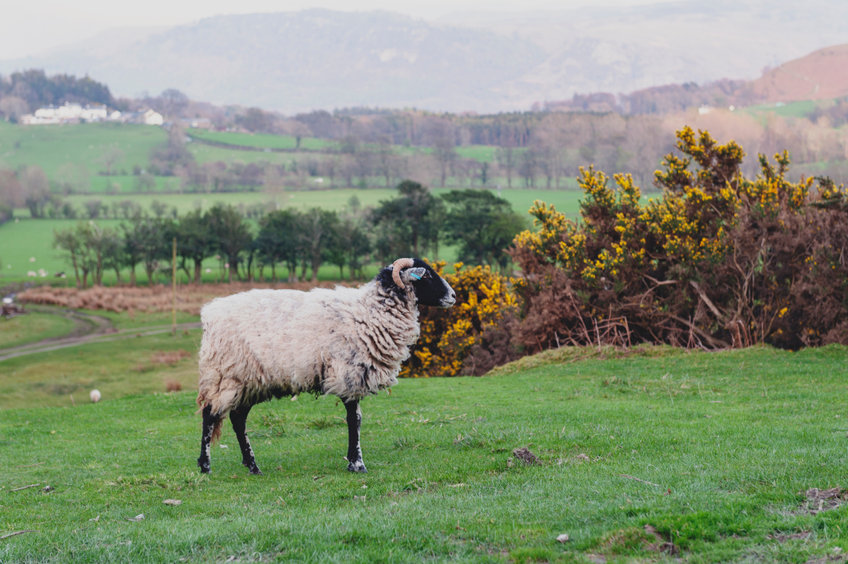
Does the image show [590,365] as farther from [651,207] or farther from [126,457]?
[126,457]

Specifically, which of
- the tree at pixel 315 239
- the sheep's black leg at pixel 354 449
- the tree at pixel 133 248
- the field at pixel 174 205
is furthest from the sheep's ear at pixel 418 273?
the tree at pixel 133 248

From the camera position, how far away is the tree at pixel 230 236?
99375 millimetres

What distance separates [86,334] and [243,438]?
200ft

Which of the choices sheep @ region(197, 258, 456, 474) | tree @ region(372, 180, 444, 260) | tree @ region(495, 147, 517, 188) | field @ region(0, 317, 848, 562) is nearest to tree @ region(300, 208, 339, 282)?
tree @ region(372, 180, 444, 260)

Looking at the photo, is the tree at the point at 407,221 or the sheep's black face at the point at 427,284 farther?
the tree at the point at 407,221

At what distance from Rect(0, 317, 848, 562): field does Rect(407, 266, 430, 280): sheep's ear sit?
2.65 metres

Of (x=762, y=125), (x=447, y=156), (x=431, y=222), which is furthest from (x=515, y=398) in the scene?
(x=447, y=156)

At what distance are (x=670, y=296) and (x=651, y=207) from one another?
2.99 m

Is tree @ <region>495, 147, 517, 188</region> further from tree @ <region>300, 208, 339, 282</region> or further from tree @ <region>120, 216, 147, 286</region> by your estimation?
tree @ <region>120, 216, 147, 286</region>

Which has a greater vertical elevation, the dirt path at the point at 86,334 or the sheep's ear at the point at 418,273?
the sheep's ear at the point at 418,273

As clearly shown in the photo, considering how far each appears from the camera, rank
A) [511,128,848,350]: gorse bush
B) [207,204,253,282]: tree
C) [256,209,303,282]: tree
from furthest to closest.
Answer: [207,204,253,282]: tree → [256,209,303,282]: tree → [511,128,848,350]: gorse bush

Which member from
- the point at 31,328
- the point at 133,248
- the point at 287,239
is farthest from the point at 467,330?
the point at 133,248

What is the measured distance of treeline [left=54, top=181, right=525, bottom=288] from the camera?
320 ft

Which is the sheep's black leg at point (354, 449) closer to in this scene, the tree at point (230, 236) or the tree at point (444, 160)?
the tree at point (230, 236)
